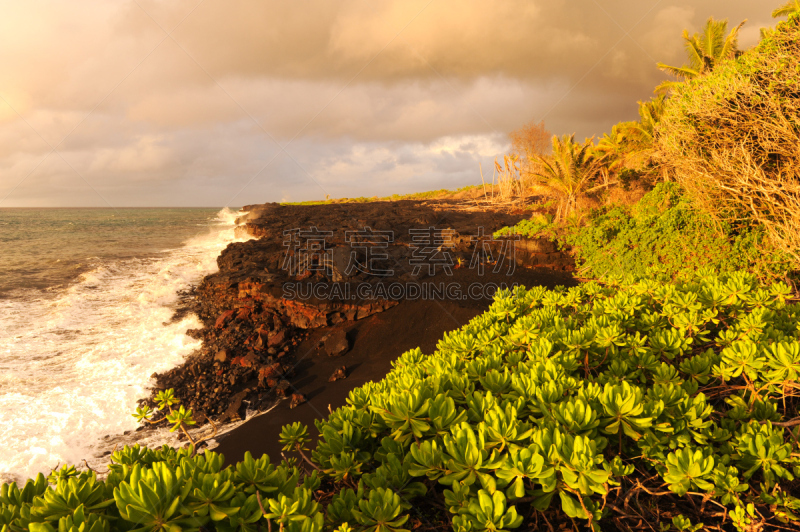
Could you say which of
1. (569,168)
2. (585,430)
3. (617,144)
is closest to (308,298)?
(585,430)

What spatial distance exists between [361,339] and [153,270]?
12456 millimetres

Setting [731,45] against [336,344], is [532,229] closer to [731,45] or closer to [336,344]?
[336,344]

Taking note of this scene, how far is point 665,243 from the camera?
33.0 ft

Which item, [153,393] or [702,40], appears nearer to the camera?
[153,393]

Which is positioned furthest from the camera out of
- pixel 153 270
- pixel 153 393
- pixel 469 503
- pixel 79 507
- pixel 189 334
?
pixel 153 270

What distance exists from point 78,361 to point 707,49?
26.2 metres

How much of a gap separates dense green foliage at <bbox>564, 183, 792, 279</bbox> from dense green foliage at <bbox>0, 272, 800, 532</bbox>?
6.05 m

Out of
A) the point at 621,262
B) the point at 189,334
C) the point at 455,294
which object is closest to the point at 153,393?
the point at 189,334

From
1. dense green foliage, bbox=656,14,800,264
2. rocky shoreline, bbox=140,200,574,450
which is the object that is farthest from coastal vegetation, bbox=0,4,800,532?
dense green foliage, bbox=656,14,800,264

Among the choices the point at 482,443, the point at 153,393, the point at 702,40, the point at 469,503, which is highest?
the point at 702,40

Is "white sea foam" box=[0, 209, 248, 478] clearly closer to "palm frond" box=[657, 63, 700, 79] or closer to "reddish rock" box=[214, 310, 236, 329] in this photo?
"reddish rock" box=[214, 310, 236, 329]

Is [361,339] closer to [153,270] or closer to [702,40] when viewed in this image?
[153,270]

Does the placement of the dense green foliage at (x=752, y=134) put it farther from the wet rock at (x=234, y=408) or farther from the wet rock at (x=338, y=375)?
the wet rock at (x=234, y=408)

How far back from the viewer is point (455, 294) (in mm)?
9266
